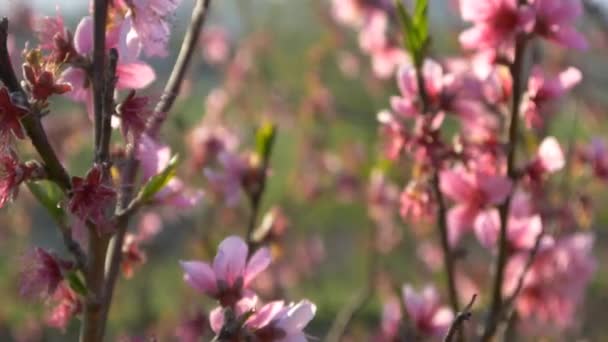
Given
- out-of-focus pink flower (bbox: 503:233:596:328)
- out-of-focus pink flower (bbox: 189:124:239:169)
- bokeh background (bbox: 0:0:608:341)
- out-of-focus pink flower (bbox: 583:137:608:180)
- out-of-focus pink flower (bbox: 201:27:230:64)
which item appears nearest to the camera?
out-of-focus pink flower (bbox: 583:137:608:180)

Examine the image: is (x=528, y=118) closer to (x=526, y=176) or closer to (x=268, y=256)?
(x=526, y=176)

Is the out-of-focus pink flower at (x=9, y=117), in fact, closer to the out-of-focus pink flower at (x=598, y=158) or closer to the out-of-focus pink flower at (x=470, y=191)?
the out-of-focus pink flower at (x=470, y=191)

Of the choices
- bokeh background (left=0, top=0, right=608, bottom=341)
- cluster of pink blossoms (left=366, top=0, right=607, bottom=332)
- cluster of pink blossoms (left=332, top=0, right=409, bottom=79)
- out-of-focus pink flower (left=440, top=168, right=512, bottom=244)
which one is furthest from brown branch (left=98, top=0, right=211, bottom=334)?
cluster of pink blossoms (left=332, top=0, right=409, bottom=79)

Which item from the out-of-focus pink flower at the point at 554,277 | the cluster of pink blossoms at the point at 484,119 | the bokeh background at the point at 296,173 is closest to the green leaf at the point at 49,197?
the cluster of pink blossoms at the point at 484,119

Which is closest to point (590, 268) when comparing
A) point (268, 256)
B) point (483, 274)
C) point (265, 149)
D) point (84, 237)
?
point (265, 149)

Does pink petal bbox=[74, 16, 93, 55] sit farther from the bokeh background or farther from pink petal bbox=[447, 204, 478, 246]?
the bokeh background

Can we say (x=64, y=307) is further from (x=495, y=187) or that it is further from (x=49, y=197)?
(x=495, y=187)
